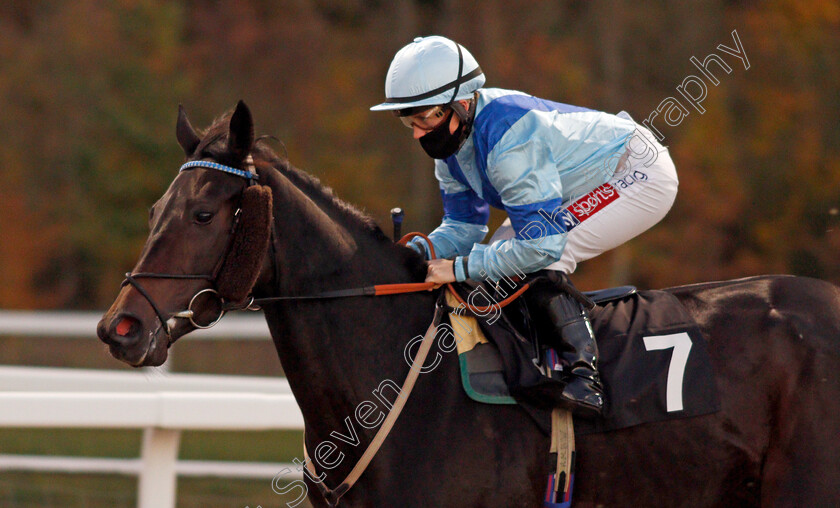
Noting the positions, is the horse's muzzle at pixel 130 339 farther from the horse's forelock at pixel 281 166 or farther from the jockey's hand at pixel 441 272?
the jockey's hand at pixel 441 272

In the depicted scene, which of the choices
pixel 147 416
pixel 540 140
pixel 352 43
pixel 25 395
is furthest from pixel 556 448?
pixel 352 43

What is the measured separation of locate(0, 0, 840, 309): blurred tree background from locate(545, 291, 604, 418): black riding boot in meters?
14.0

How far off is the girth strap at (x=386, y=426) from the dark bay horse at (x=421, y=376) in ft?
0.08

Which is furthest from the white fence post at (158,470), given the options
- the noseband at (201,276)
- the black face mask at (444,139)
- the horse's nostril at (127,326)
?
the black face mask at (444,139)

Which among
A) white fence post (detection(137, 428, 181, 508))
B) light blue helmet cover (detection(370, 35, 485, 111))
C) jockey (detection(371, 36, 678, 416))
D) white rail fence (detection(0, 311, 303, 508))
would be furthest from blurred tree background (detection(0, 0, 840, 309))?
light blue helmet cover (detection(370, 35, 485, 111))

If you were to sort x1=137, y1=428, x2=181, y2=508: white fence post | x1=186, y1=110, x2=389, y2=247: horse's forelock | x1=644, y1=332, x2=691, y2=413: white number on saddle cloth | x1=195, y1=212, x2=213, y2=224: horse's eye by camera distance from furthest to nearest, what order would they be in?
x1=137, y1=428, x2=181, y2=508: white fence post → x1=644, y1=332, x2=691, y2=413: white number on saddle cloth → x1=186, y1=110, x2=389, y2=247: horse's forelock → x1=195, y1=212, x2=213, y2=224: horse's eye

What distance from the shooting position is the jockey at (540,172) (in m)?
2.96

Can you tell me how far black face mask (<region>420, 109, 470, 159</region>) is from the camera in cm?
311

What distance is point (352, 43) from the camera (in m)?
21.4

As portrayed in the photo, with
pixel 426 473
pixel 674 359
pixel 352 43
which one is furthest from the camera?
pixel 352 43

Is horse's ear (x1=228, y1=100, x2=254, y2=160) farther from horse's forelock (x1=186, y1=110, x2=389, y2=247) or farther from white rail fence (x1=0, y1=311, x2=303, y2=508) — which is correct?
white rail fence (x1=0, y1=311, x2=303, y2=508)

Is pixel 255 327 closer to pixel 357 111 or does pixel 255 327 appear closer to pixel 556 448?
pixel 556 448

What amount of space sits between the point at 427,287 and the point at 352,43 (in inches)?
747

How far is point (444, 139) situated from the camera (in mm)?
3123
